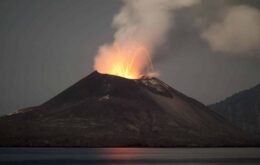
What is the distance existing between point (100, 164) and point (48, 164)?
16826 mm

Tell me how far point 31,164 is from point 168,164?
146 ft

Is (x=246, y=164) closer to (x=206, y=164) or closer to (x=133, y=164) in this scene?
(x=206, y=164)

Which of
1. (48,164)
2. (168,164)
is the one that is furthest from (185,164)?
(48,164)

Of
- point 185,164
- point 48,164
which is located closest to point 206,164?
point 185,164

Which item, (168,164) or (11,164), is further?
(168,164)

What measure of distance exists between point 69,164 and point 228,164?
51329mm

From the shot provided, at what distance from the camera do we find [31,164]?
566ft

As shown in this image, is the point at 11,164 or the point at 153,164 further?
the point at 153,164

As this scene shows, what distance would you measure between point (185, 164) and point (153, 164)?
444 inches

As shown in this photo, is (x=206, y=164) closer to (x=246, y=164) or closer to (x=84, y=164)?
(x=246, y=164)

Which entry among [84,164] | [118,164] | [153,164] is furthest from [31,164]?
[153,164]

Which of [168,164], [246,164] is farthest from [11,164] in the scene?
[246,164]

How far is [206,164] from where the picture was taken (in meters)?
173

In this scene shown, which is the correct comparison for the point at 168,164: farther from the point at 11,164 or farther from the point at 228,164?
the point at 11,164
